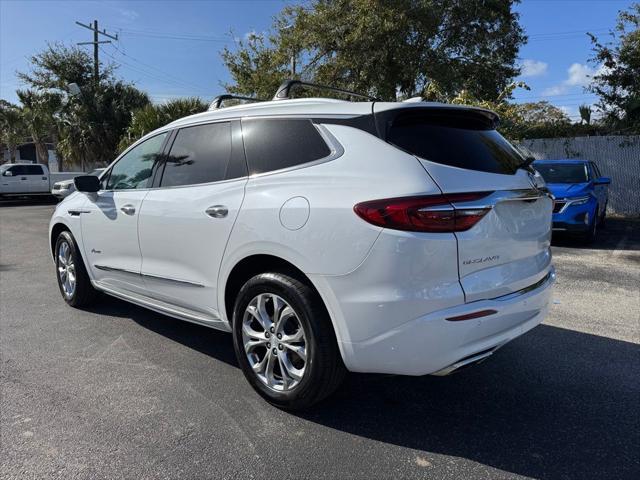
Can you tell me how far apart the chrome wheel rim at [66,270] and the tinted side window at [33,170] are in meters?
20.0

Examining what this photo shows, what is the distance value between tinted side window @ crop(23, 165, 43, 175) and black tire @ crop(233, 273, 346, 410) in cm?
2326

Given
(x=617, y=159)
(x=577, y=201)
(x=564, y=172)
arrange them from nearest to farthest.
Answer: (x=577, y=201)
(x=564, y=172)
(x=617, y=159)

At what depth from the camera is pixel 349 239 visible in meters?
2.67

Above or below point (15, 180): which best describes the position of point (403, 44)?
above

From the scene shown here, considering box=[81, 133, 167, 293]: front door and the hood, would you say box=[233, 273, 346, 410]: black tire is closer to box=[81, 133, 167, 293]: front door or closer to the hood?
box=[81, 133, 167, 293]: front door

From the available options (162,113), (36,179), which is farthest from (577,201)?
(36,179)

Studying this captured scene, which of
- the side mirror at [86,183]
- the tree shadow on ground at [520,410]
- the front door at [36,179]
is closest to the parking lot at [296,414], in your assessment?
the tree shadow on ground at [520,410]

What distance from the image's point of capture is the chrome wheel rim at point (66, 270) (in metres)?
5.28

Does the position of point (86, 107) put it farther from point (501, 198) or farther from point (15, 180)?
point (501, 198)

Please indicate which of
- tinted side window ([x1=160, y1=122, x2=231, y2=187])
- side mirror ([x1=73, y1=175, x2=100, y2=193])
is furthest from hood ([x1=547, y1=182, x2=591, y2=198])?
side mirror ([x1=73, y1=175, x2=100, y2=193])

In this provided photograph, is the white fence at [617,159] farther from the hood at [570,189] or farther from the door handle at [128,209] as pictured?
the door handle at [128,209]

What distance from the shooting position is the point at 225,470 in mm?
2578

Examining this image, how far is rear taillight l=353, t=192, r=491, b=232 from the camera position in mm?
2570

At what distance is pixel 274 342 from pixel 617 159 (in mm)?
14984
